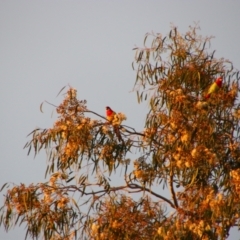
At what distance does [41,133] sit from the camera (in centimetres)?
1116

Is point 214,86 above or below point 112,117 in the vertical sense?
above

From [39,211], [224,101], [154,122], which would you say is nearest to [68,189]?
[39,211]

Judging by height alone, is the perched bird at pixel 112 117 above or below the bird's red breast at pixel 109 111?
below

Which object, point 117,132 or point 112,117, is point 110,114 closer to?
point 112,117

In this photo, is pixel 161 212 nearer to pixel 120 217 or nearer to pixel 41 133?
pixel 120 217

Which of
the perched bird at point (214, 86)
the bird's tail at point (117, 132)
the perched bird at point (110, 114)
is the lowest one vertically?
the bird's tail at point (117, 132)

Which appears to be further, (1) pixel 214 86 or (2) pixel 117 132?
(2) pixel 117 132

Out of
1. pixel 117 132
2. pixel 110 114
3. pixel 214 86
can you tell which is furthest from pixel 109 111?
pixel 214 86

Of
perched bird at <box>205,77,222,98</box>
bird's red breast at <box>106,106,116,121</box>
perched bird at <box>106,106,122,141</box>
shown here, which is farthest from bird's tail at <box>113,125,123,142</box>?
perched bird at <box>205,77,222,98</box>

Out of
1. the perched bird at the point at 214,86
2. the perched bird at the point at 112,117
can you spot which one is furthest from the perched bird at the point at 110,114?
the perched bird at the point at 214,86

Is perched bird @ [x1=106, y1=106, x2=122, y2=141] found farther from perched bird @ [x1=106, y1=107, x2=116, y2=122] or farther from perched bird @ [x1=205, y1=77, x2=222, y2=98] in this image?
perched bird @ [x1=205, y1=77, x2=222, y2=98]

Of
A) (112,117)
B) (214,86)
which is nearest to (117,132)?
(112,117)

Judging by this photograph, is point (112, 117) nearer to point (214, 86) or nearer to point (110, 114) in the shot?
point (110, 114)

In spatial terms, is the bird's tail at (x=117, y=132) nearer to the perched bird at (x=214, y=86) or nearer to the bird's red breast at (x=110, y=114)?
the bird's red breast at (x=110, y=114)
